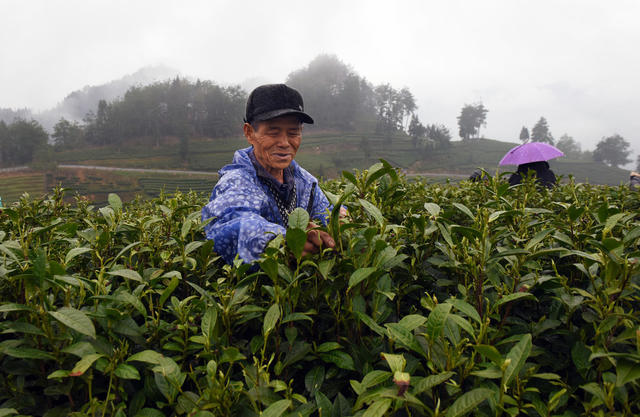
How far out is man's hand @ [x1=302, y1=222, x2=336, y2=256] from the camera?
4.13ft

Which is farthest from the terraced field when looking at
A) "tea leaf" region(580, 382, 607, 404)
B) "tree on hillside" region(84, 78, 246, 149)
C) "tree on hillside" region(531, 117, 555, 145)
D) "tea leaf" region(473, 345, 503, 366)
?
"tree on hillside" region(531, 117, 555, 145)

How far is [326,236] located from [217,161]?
8447cm

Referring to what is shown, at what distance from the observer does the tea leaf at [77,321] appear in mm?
897

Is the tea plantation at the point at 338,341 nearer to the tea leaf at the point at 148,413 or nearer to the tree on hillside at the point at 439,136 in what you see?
the tea leaf at the point at 148,413

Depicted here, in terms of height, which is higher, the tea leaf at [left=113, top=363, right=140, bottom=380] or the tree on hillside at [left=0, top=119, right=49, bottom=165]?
the tree on hillside at [left=0, top=119, right=49, bottom=165]

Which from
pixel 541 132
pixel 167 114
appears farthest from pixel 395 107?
pixel 167 114

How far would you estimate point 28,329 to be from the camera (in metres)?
0.95

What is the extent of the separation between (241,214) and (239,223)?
149 millimetres

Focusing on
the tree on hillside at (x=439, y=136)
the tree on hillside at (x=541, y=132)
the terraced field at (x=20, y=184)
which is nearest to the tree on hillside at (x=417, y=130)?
the tree on hillside at (x=439, y=136)

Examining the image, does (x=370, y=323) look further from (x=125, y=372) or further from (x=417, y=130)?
(x=417, y=130)

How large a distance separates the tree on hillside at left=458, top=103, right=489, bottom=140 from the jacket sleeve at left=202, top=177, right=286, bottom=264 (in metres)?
120

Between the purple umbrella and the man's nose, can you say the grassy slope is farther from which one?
the man's nose

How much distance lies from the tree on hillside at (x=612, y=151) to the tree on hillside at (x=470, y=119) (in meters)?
33.5

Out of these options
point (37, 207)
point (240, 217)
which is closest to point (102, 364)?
point (240, 217)
